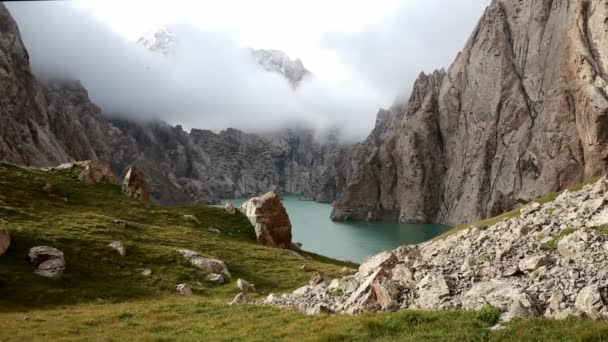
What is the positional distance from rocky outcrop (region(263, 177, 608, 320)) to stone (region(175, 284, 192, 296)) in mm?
12265

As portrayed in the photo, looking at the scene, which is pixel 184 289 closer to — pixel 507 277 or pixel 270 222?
pixel 507 277

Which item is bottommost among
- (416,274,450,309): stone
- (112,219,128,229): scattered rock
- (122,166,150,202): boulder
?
(112,219,128,229): scattered rock

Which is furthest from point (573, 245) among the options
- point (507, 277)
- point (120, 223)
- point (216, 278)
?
point (120, 223)

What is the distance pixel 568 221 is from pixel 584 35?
174720 mm

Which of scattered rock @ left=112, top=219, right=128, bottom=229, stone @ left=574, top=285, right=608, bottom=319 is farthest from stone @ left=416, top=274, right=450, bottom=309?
scattered rock @ left=112, top=219, right=128, bottom=229

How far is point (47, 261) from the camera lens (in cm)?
3922

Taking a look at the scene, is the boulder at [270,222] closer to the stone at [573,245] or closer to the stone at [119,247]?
the stone at [119,247]

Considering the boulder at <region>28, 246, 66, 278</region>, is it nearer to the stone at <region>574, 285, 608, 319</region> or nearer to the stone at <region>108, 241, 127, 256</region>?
the stone at <region>108, 241, 127, 256</region>

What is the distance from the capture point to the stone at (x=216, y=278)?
43594 mm

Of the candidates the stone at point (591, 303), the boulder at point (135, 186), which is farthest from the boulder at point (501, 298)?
the boulder at point (135, 186)

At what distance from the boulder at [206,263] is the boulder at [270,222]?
73.8ft

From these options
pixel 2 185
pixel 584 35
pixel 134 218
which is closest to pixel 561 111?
pixel 584 35

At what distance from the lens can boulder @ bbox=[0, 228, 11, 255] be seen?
3900 cm

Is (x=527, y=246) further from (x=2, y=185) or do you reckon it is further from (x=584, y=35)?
(x=584, y=35)
